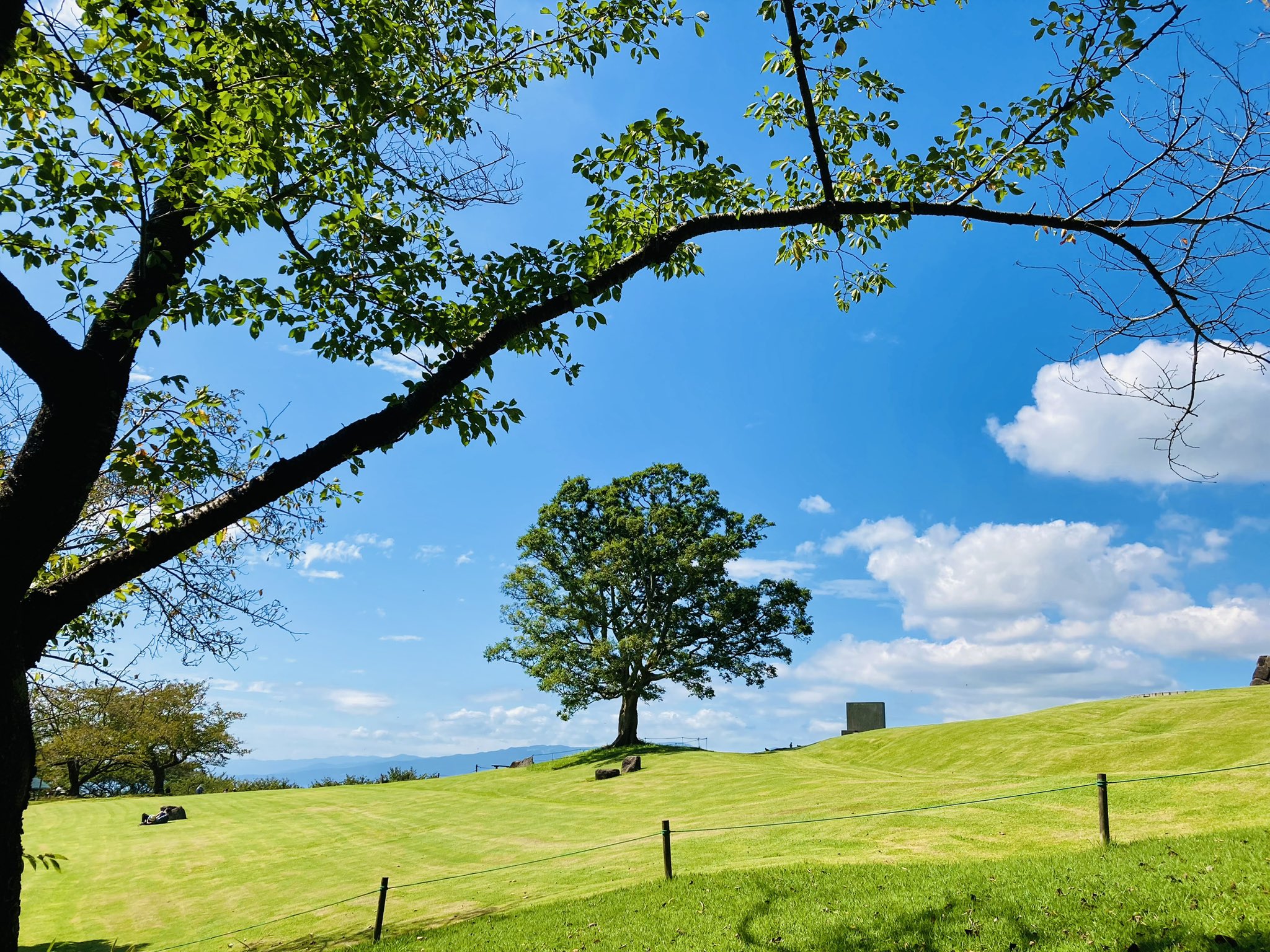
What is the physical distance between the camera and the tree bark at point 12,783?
5.54 m

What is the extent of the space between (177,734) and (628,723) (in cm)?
3228

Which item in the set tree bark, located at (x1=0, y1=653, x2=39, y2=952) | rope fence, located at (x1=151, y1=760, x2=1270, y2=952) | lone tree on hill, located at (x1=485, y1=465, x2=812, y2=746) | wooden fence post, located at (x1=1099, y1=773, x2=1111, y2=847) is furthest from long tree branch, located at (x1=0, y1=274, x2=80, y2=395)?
lone tree on hill, located at (x1=485, y1=465, x2=812, y2=746)

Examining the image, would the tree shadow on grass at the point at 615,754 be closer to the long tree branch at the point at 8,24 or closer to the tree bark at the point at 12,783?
the tree bark at the point at 12,783

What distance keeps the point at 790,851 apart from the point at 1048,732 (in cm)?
2264

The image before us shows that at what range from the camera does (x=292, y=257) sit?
732cm

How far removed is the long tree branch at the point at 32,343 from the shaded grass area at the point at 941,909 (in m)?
9.40

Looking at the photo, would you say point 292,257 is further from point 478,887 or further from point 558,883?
point 478,887

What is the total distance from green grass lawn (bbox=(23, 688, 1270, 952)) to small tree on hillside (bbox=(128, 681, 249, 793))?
648cm

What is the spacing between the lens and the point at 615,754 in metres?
45.8

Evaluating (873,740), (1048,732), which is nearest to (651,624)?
(873,740)

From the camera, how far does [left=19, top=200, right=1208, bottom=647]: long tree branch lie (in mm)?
6238

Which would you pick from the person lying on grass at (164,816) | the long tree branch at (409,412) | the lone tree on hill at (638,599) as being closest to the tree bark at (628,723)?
the lone tree on hill at (638,599)

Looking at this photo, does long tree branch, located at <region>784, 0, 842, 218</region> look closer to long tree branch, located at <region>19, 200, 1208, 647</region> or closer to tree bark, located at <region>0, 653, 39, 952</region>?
long tree branch, located at <region>19, 200, 1208, 647</region>

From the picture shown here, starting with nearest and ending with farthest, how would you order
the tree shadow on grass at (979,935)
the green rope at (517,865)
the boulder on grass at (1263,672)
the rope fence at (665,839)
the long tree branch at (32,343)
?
the long tree branch at (32,343) → the tree shadow on grass at (979,935) → the rope fence at (665,839) → the green rope at (517,865) → the boulder on grass at (1263,672)
